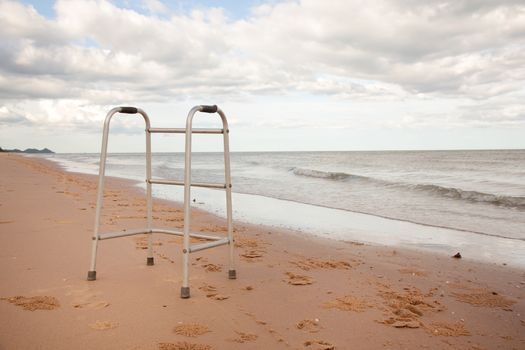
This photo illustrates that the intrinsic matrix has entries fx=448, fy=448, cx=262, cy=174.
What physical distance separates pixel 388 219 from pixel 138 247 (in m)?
6.10

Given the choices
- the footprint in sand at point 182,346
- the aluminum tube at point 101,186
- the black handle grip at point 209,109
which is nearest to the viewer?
the footprint in sand at point 182,346

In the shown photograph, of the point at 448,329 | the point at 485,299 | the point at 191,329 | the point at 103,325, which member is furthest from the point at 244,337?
the point at 485,299

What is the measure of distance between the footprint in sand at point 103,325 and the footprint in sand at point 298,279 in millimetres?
1860

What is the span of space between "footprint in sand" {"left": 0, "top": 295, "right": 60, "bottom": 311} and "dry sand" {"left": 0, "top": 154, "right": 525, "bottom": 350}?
2 centimetres

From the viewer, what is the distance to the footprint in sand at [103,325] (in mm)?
3199

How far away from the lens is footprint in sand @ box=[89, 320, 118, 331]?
10.5ft

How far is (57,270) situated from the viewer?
183 inches

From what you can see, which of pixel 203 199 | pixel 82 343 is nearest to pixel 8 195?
pixel 203 199

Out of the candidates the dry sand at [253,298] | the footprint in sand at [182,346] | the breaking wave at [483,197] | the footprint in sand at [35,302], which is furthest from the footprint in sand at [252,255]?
the breaking wave at [483,197]

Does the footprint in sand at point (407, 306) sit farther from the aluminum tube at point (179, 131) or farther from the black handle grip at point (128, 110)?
the black handle grip at point (128, 110)

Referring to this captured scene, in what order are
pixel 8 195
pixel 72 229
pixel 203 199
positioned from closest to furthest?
pixel 72 229 < pixel 8 195 < pixel 203 199

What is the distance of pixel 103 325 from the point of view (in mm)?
3246

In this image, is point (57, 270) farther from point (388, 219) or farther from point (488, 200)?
point (488, 200)

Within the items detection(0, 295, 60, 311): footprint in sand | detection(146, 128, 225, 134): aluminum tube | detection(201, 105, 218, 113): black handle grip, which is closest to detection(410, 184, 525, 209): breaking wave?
detection(146, 128, 225, 134): aluminum tube
